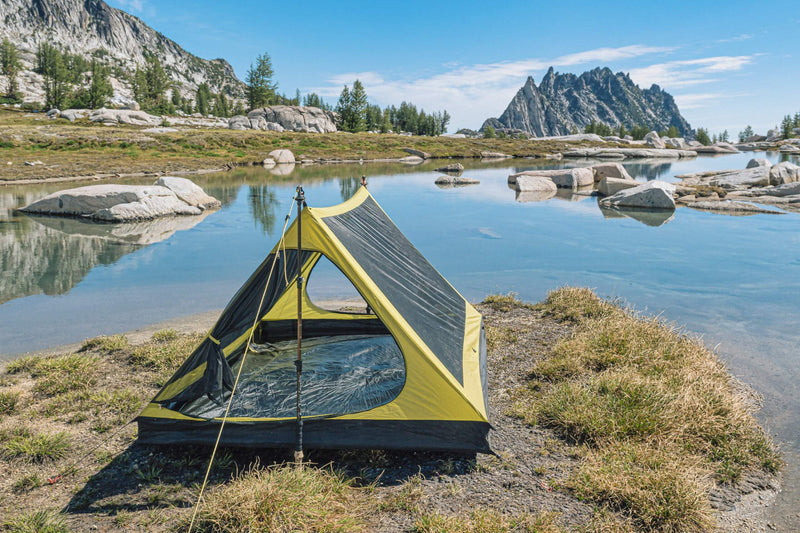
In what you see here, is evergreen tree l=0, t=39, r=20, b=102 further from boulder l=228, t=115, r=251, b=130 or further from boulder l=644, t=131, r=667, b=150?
boulder l=644, t=131, r=667, b=150

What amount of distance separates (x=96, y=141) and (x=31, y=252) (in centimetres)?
4162

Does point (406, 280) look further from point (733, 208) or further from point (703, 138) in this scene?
point (703, 138)

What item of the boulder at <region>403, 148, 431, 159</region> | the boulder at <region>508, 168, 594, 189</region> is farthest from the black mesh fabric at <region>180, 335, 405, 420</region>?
the boulder at <region>403, 148, 431, 159</region>

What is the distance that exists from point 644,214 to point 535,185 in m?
9.46

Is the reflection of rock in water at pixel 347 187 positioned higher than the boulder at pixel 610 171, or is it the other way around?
the boulder at pixel 610 171

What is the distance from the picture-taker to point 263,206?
24609mm

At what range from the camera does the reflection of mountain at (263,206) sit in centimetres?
2028

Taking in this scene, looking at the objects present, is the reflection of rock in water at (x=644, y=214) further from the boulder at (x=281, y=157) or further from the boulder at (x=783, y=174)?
the boulder at (x=281, y=157)

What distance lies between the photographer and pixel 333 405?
556 centimetres

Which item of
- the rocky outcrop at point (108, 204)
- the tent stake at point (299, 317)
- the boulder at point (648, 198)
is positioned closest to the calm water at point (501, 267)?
the rocky outcrop at point (108, 204)

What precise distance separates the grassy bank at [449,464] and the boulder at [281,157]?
48062 mm

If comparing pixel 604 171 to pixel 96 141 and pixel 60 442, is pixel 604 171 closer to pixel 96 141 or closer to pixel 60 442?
pixel 60 442

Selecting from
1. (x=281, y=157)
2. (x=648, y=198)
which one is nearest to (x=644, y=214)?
(x=648, y=198)

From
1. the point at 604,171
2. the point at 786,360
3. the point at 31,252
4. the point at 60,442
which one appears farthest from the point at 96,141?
the point at 786,360
